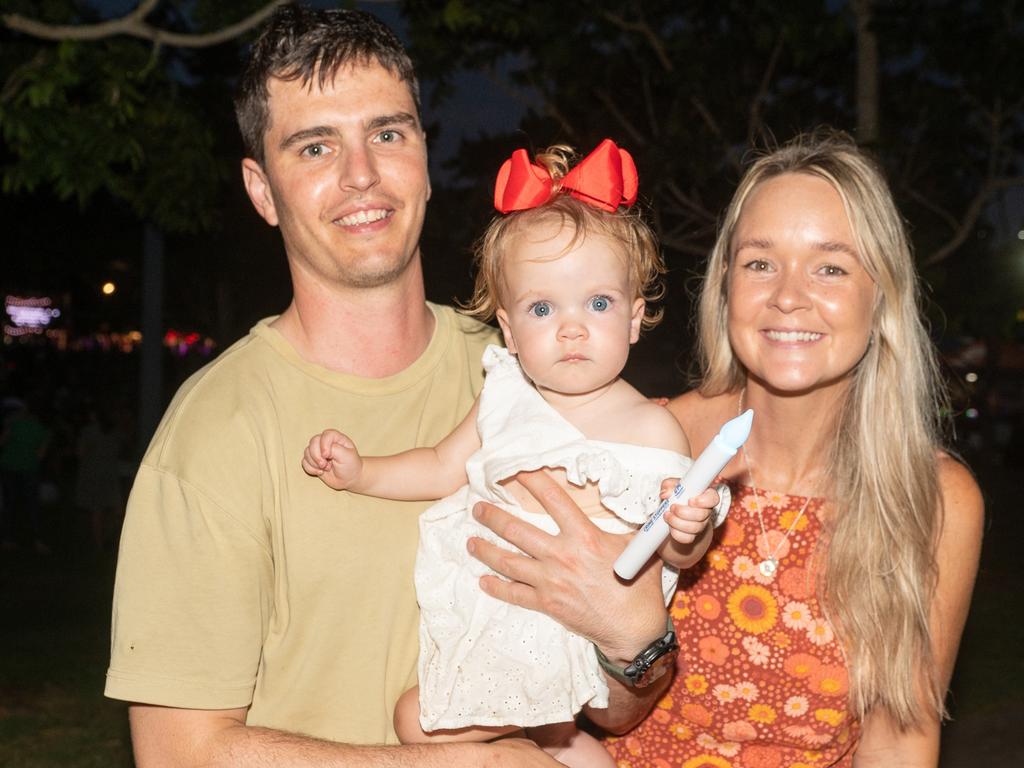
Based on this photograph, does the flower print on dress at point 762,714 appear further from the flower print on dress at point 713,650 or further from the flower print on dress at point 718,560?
the flower print on dress at point 718,560

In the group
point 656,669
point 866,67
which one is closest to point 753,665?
point 656,669

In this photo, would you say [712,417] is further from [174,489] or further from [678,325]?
[678,325]

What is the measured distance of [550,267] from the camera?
9.46 ft

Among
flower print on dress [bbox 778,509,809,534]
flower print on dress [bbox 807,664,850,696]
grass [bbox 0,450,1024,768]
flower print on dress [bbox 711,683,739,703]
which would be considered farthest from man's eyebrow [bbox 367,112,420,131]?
grass [bbox 0,450,1024,768]

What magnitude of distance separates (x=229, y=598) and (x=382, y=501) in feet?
1.67

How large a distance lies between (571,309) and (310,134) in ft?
2.85

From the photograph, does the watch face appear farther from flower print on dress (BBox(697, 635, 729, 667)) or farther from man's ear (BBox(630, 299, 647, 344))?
man's ear (BBox(630, 299, 647, 344))

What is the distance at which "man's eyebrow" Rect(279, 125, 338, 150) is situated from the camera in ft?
9.48

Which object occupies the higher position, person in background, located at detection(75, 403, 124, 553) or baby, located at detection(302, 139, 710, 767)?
baby, located at detection(302, 139, 710, 767)

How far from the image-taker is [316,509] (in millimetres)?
2754

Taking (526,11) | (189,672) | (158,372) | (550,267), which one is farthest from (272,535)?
(158,372)

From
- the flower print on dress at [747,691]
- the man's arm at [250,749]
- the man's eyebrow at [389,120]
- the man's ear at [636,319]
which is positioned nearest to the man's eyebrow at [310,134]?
→ the man's eyebrow at [389,120]

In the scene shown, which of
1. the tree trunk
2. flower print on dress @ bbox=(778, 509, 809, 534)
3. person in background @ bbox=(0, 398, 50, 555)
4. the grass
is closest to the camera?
flower print on dress @ bbox=(778, 509, 809, 534)

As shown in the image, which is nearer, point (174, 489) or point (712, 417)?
point (174, 489)
